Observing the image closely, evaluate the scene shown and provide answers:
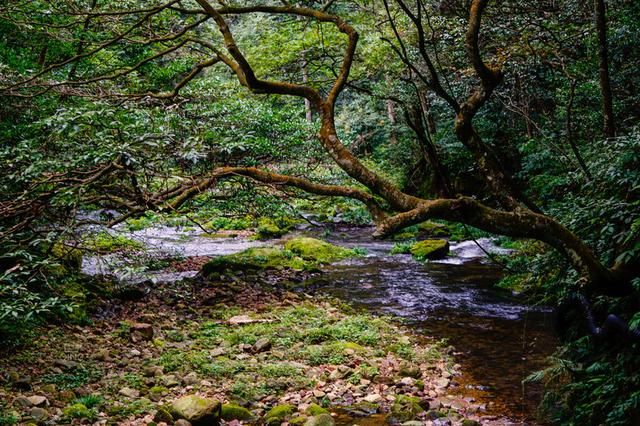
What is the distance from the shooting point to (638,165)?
16.6ft

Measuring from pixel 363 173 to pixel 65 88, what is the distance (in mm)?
4609

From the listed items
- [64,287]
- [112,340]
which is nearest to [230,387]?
[112,340]

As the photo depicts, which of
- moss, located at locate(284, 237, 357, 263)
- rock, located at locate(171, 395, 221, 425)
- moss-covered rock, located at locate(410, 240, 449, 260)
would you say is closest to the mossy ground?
rock, located at locate(171, 395, 221, 425)

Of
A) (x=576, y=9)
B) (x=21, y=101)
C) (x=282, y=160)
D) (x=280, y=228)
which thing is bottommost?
(x=280, y=228)

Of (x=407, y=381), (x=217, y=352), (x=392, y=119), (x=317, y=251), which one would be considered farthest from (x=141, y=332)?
(x=392, y=119)

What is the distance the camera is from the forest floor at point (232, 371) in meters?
5.55

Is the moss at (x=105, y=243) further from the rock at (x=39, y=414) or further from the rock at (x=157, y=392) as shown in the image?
the rock at (x=157, y=392)

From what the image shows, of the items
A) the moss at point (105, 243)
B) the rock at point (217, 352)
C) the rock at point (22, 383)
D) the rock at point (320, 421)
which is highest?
the moss at point (105, 243)

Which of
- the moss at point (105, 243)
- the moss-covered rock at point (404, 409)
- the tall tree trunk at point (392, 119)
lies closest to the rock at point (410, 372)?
the moss-covered rock at point (404, 409)

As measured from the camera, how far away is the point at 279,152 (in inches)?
384

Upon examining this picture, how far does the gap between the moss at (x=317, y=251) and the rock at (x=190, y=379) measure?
28.7 feet

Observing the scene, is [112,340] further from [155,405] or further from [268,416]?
→ [268,416]

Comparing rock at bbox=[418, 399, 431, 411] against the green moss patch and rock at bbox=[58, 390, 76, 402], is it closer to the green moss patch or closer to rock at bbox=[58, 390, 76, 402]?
rock at bbox=[58, 390, 76, 402]

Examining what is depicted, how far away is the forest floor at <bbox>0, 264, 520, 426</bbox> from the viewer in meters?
5.55
